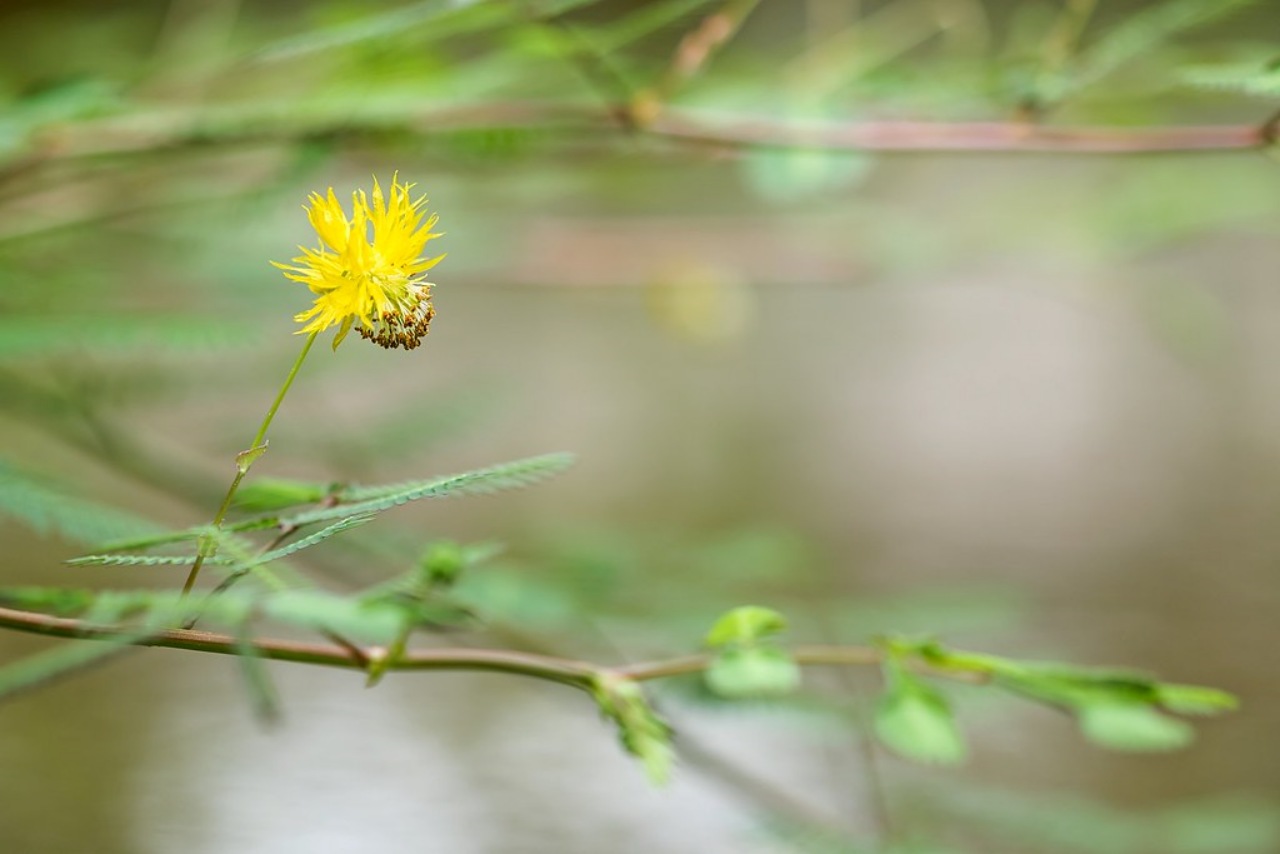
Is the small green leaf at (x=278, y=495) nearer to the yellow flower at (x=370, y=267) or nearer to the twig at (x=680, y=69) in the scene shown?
the yellow flower at (x=370, y=267)

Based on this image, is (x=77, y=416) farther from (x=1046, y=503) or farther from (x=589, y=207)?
(x=589, y=207)

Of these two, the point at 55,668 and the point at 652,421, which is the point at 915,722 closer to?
the point at 55,668

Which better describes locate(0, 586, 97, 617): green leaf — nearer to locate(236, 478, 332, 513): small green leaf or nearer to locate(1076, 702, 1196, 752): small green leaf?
locate(236, 478, 332, 513): small green leaf

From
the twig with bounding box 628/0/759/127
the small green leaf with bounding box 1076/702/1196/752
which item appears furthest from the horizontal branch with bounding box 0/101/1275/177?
the small green leaf with bounding box 1076/702/1196/752

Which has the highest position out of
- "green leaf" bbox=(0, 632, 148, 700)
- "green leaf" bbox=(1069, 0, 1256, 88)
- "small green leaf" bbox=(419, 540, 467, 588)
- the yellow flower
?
"green leaf" bbox=(1069, 0, 1256, 88)

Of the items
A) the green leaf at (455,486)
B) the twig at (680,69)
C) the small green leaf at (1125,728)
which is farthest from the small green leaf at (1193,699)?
the twig at (680,69)

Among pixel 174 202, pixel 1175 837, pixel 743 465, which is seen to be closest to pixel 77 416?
pixel 174 202
